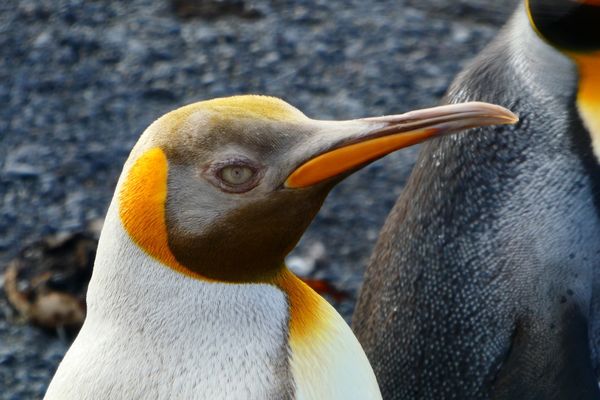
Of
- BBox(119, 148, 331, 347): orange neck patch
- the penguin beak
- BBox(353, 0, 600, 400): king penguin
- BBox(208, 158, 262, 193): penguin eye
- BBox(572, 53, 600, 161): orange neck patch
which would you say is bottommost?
BBox(353, 0, 600, 400): king penguin

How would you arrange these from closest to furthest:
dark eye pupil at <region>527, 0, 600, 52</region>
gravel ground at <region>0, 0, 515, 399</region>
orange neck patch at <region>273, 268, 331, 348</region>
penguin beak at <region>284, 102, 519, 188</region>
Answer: penguin beak at <region>284, 102, 519, 188</region>, orange neck patch at <region>273, 268, 331, 348</region>, dark eye pupil at <region>527, 0, 600, 52</region>, gravel ground at <region>0, 0, 515, 399</region>

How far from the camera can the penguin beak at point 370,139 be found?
194 cm

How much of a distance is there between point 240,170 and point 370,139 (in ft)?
0.73

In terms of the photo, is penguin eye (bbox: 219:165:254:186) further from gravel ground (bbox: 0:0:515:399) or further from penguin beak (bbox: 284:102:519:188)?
gravel ground (bbox: 0:0:515:399)

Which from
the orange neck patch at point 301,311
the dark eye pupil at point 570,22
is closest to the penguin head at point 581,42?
the dark eye pupil at point 570,22

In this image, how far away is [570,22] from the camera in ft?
8.60

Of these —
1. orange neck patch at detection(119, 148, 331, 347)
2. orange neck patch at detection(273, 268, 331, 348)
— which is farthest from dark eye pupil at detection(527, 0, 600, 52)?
orange neck patch at detection(119, 148, 331, 347)

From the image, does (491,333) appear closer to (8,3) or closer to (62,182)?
(62,182)

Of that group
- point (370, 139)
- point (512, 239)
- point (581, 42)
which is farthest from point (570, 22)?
point (370, 139)

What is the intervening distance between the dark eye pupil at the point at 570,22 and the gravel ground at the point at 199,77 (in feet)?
4.89

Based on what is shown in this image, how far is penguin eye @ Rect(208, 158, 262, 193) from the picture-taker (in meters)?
1.95

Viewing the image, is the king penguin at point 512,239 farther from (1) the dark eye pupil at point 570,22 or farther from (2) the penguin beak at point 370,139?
(2) the penguin beak at point 370,139

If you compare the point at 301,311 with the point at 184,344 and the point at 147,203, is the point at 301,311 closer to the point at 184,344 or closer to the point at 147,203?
the point at 184,344

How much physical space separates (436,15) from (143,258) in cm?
374
